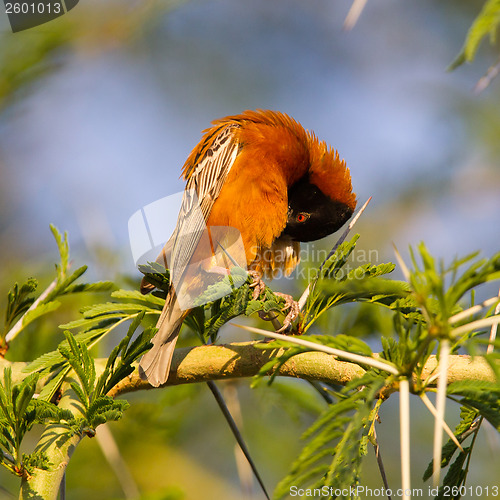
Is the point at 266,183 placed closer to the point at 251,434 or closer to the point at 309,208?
the point at 309,208

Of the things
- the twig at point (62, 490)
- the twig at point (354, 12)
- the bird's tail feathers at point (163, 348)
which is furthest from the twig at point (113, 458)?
the twig at point (354, 12)

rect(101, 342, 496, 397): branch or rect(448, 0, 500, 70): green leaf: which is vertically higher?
rect(448, 0, 500, 70): green leaf

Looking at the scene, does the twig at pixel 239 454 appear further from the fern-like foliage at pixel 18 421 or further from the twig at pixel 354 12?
the twig at pixel 354 12

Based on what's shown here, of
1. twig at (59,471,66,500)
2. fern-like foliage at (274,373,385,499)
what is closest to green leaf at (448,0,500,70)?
fern-like foliage at (274,373,385,499)

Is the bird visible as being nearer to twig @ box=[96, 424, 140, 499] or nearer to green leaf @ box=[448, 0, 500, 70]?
twig @ box=[96, 424, 140, 499]

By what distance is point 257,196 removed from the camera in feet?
13.1

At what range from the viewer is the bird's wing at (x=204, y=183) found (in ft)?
12.5

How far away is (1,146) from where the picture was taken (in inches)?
281

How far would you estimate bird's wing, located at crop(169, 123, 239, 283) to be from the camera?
12.5 ft

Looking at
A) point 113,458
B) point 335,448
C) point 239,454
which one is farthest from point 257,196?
point 335,448

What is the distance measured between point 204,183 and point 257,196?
1.48 ft

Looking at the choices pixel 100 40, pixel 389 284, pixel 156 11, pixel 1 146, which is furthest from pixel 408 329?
pixel 1 146

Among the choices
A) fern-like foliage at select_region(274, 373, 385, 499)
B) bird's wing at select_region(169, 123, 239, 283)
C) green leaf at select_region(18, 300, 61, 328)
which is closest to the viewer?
fern-like foliage at select_region(274, 373, 385, 499)

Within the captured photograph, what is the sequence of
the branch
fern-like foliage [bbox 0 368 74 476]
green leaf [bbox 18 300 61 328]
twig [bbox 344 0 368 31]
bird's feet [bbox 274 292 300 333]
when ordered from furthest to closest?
green leaf [bbox 18 300 61 328]
bird's feet [bbox 274 292 300 333]
the branch
fern-like foliage [bbox 0 368 74 476]
twig [bbox 344 0 368 31]
